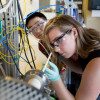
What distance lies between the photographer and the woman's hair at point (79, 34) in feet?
3.10

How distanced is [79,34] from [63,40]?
0.15m

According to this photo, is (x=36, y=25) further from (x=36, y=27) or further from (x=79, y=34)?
(x=79, y=34)

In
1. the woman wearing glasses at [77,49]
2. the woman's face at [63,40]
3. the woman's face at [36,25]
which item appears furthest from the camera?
the woman's face at [36,25]

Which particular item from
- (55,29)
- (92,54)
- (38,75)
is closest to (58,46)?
(55,29)

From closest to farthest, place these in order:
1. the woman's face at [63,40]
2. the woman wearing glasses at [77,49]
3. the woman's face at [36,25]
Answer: the woman wearing glasses at [77,49] < the woman's face at [63,40] < the woman's face at [36,25]

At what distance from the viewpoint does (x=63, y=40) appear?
0.93 metres

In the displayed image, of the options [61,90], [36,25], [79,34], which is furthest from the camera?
[36,25]

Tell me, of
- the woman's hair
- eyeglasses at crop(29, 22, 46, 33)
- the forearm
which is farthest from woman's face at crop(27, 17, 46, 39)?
the forearm

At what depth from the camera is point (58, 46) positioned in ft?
3.18

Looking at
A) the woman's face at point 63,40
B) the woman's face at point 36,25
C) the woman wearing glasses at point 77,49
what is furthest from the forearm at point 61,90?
the woman's face at point 36,25

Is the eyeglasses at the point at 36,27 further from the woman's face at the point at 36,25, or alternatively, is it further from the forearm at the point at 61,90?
the forearm at the point at 61,90

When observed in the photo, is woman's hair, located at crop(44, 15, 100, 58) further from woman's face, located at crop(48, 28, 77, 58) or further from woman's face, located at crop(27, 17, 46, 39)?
woman's face, located at crop(27, 17, 46, 39)

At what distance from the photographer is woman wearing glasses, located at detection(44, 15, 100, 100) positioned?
82 cm

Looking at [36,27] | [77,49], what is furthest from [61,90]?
[36,27]
